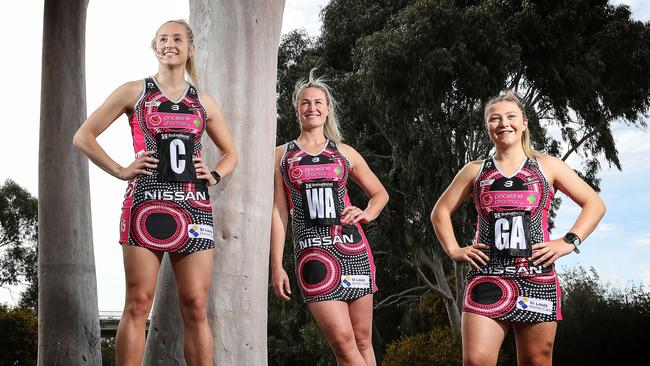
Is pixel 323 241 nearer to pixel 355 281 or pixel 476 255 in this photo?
pixel 355 281

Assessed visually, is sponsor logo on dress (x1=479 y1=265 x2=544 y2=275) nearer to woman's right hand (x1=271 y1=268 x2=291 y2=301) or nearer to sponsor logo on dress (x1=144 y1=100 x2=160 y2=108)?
woman's right hand (x1=271 y1=268 x2=291 y2=301)

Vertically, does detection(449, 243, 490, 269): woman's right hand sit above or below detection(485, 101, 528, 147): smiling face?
below

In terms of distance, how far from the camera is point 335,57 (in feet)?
75.9

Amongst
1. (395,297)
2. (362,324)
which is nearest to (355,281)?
(362,324)

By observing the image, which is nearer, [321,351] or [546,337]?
[546,337]

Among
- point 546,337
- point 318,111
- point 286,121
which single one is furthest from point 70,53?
point 286,121

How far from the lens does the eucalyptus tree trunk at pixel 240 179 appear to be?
16.3ft

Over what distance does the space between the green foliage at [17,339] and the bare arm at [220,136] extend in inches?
750

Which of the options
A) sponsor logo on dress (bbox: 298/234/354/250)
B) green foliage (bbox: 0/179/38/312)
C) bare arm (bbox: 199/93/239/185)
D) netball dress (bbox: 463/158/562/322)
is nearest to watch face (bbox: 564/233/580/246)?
netball dress (bbox: 463/158/562/322)

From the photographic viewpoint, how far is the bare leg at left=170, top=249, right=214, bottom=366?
13.7 ft

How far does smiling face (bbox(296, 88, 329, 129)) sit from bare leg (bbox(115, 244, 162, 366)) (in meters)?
1.70

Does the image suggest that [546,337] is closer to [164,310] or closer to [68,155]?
[164,310]

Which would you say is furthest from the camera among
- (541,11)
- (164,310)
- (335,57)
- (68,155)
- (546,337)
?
(335,57)

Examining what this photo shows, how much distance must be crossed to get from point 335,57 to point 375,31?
6.62ft
